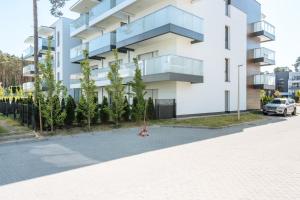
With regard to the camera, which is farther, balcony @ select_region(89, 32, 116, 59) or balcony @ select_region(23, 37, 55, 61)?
balcony @ select_region(23, 37, 55, 61)

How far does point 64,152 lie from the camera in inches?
361

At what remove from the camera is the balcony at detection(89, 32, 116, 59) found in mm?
24219

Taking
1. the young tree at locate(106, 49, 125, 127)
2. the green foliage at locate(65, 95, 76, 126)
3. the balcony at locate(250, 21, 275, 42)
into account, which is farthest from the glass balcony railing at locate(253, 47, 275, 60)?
the green foliage at locate(65, 95, 76, 126)

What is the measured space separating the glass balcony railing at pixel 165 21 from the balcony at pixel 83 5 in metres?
10.8

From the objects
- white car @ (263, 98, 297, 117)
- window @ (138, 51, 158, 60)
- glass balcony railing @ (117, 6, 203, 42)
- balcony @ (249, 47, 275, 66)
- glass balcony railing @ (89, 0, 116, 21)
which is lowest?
white car @ (263, 98, 297, 117)

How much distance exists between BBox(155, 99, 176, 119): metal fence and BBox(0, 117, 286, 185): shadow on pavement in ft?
22.4

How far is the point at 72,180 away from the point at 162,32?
14.3m

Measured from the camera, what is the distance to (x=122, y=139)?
1191 cm

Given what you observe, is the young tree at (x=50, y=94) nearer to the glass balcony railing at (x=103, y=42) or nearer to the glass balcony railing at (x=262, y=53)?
the glass balcony railing at (x=103, y=42)

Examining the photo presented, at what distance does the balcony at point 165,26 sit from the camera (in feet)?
58.9

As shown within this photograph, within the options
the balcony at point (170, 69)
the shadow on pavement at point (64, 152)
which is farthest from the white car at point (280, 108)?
the shadow on pavement at point (64, 152)

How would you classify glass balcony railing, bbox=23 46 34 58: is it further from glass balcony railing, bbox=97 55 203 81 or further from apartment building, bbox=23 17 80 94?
glass balcony railing, bbox=97 55 203 81

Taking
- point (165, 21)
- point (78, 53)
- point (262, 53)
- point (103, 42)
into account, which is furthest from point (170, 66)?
point (262, 53)

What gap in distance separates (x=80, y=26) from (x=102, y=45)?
7.12 metres
